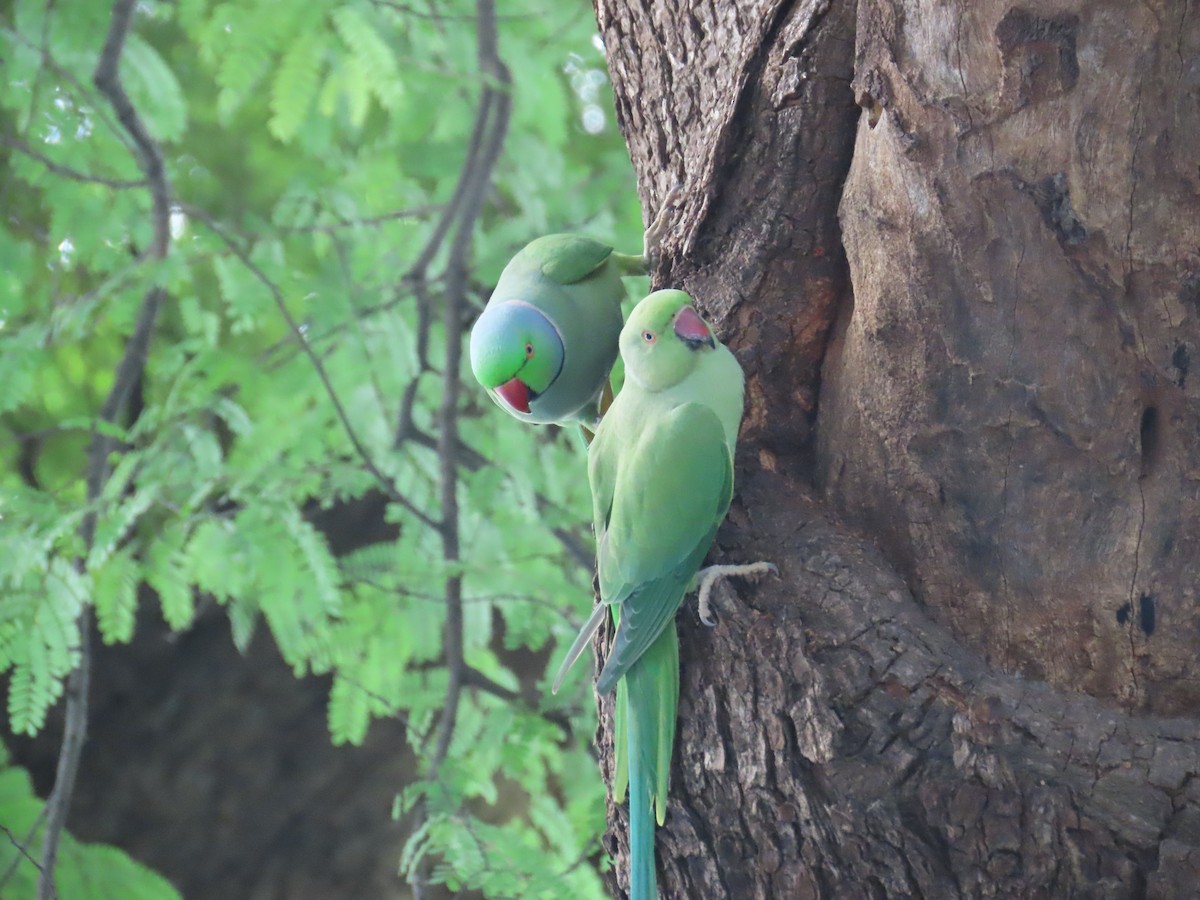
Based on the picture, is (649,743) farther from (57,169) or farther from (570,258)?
(57,169)

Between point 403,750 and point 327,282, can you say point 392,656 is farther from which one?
point 403,750

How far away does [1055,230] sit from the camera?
1.31 m

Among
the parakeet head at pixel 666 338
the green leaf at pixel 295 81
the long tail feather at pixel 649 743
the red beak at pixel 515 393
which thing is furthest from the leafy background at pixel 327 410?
the parakeet head at pixel 666 338

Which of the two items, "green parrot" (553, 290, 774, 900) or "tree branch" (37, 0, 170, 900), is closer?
"green parrot" (553, 290, 774, 900)

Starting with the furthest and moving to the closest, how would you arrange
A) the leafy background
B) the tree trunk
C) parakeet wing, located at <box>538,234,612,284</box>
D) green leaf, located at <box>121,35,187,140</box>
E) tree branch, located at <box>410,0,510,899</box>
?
green leaf, located at <box>121,35,187,140</box> → tree branch, located at <box>410,0,510,899</box> → the leafy background → parakeet wing, located at <box>538,234,612,284</box> → the tree trunk

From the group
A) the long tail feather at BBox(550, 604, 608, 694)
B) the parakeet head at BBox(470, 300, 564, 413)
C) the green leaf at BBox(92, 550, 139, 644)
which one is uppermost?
the parakeet head at BBox(470, 300, 564, 413)

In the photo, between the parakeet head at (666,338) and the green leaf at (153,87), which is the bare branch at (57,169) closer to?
the green leaf at (153,87)

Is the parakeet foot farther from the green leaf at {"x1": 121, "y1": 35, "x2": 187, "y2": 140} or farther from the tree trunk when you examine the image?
the green leaf at {"x1": 121, "y1": 35, "x2": 187, "y2": 140}

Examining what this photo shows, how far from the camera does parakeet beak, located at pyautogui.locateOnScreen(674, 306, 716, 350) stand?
4.67 feet

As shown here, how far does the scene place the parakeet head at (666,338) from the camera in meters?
1.42

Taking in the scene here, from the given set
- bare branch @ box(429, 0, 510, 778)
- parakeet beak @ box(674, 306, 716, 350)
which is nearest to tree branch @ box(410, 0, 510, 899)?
bare branch @ box(429, 0, 510, 778)

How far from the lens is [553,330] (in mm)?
1671

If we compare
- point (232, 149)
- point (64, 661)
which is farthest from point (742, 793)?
point (232, 149)

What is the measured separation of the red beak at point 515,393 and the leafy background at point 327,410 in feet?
4.30
